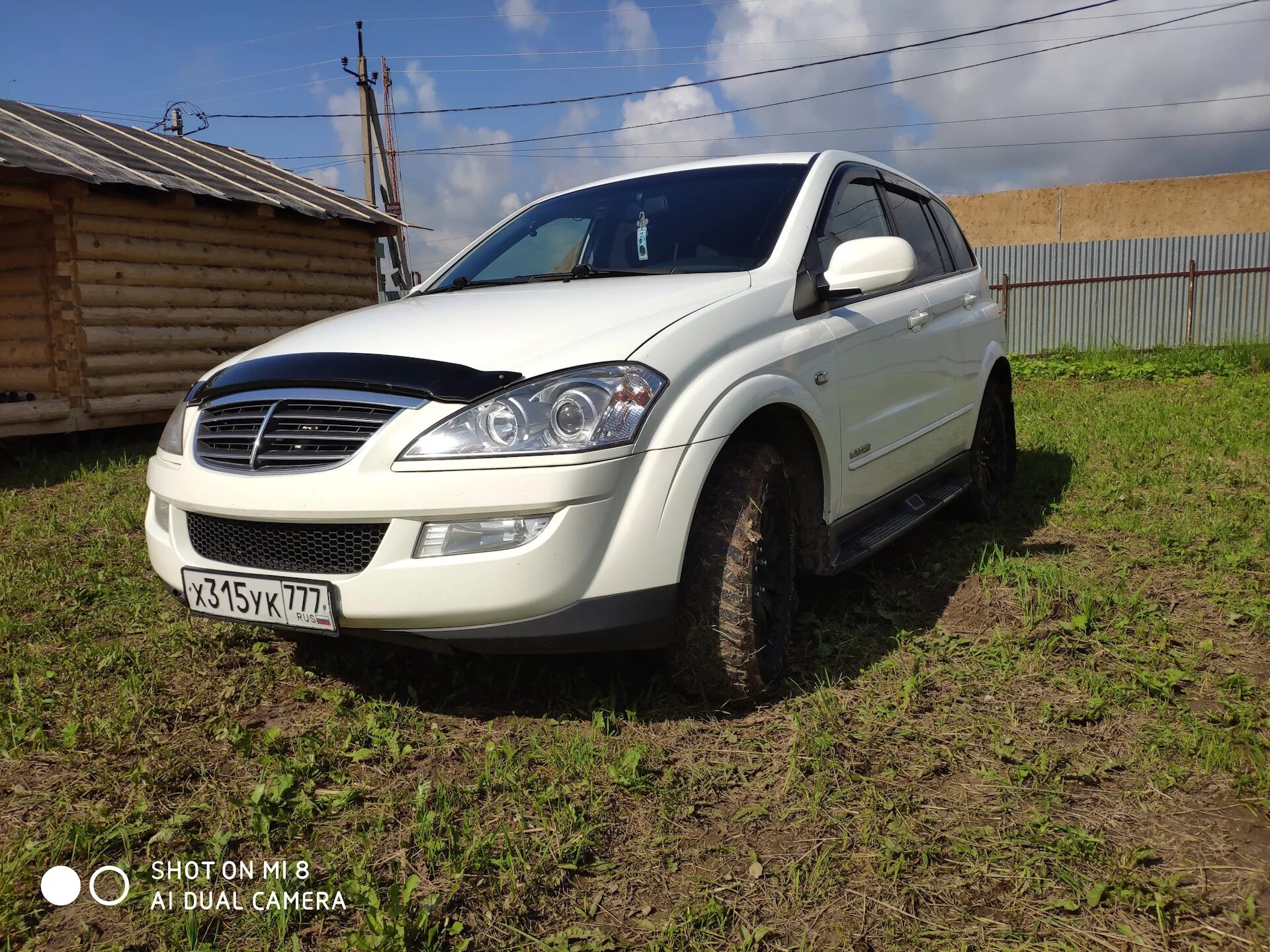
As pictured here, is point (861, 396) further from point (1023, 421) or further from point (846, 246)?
point (1023, 421)

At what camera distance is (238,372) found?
2.83 m

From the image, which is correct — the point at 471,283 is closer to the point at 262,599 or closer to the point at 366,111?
the point at 262,599

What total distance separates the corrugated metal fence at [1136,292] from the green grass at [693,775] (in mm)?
14763

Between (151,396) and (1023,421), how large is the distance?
8.03 metres

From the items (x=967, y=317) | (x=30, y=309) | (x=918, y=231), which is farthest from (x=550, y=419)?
(x=30, y=309)

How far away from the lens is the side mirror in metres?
3.24

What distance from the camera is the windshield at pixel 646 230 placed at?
3.39m

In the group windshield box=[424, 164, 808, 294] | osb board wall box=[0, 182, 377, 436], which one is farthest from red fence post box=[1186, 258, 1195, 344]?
windshield box=[424, 164, 808, 294]

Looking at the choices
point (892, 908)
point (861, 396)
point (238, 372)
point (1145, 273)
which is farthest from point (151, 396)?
point (1145, 273)

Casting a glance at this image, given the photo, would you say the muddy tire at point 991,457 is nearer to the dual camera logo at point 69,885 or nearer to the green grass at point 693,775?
the green grass at point 693,775

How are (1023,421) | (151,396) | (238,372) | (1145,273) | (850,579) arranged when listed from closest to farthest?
1. (238,372)
2. (850,579)
3. (1023,421)
4. (151,396)
5. (1145,273)

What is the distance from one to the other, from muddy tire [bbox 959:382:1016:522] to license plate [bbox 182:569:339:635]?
345cm

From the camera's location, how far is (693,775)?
2.54 m

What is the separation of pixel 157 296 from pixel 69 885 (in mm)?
8408
